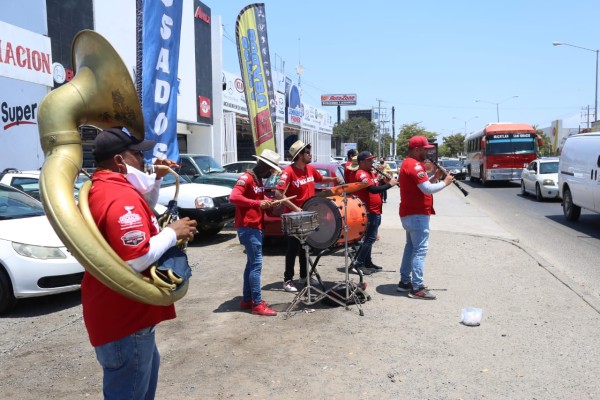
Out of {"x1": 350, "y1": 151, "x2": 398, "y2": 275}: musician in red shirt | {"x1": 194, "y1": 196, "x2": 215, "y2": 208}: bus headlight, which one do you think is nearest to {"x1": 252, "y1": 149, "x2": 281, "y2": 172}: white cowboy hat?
{"x1": 350, "y1": 151, "x2": 398, "y2": 275}: musician in red shirt

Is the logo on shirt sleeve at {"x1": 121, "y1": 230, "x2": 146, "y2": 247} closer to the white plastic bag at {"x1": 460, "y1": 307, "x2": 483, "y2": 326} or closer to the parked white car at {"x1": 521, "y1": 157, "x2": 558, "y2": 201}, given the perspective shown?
the white plastic bag at {"x1": 460, "y1": 307, "x2": 483, "y2": 326}

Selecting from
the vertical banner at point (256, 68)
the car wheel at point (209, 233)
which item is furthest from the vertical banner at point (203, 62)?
the car wheel at point (209, 233)

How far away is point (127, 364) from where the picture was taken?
242 centimetres

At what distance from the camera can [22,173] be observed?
8852 millimetres

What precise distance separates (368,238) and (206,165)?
29.0ft

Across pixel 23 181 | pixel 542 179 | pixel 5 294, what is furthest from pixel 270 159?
pixel 542 179

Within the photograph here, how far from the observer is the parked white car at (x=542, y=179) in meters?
17.7

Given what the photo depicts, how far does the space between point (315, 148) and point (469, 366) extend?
4313 centimetres

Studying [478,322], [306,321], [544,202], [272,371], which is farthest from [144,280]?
[544,202]

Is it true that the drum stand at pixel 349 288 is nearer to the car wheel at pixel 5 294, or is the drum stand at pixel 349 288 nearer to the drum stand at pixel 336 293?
the drum stand at pixel 336 293

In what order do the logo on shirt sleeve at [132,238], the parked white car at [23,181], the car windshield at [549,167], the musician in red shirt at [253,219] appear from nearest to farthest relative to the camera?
the logo on shirt sleeve at [132,238]
the musician in red shirt at [253,219]
the parked white car at [23,181]
the car windshield at [549,167]

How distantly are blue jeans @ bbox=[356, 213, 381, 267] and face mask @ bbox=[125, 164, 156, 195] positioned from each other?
499 cm

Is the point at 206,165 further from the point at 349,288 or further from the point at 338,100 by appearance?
the point at 338,100

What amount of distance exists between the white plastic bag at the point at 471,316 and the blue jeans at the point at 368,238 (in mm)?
2322
